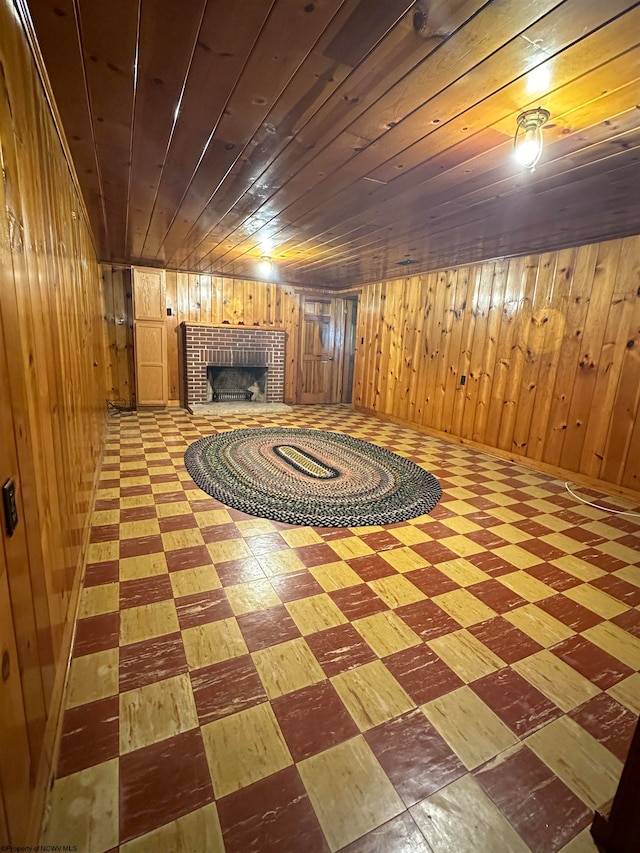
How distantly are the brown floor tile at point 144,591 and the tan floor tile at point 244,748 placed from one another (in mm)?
679

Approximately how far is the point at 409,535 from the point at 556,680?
3.49 ft

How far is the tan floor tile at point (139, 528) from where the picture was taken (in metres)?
2.19

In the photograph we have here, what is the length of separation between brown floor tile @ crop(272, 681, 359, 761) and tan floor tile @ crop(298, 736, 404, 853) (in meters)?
0.03

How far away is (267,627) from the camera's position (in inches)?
60.9

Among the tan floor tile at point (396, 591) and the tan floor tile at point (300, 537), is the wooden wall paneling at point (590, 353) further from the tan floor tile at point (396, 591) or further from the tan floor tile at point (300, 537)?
the tan floor tile at point (300, 537)

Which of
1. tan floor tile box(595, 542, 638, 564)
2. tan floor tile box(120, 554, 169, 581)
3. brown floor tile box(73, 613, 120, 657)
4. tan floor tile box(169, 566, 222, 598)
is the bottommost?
tan floor tile box(595, 542, 638, 564)

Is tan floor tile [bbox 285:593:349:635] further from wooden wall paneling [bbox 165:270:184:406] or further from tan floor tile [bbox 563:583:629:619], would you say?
wooden wall paneling [bbox 165:270:184:406]

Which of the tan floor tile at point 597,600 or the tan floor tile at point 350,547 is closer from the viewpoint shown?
the tan floor tile at point 597,600

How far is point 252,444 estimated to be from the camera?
13.0ft

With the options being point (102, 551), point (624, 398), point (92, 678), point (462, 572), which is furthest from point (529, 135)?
point (102, 551)

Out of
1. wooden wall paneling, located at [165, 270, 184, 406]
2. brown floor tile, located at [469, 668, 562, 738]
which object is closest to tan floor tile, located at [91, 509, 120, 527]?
Result: brown floor tile, located at [469, 668, 562, 738]

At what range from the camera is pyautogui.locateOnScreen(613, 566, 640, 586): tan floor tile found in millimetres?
2014

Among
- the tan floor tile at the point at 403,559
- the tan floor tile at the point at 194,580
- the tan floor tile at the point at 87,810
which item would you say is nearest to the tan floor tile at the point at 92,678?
the tan floor tile at the point at 87,810

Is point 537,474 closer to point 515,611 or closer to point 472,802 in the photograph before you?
point 515,611
